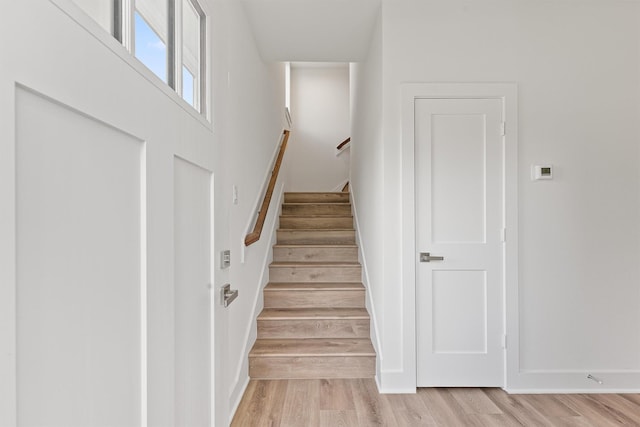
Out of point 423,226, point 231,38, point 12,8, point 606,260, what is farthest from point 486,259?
point 12,8

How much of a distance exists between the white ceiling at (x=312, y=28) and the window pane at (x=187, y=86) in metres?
1.47

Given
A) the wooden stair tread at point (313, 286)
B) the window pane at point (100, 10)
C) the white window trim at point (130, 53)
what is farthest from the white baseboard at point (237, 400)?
the window pane at point (100, 10)

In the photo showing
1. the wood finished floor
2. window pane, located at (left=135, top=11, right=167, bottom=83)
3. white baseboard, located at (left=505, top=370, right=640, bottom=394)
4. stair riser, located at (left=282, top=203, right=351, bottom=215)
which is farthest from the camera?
stair riser, located at (left=282, top=203, right=351, bottom=215)

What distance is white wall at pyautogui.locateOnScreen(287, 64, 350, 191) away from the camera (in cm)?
550

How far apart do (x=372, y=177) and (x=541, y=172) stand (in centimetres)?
114

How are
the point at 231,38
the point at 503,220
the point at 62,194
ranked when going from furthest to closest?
the point at 503,220 → the point at 231,38 → the point at 62,194

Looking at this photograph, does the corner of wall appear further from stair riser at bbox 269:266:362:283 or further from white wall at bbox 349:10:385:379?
stair riser at bbox 269:266:362:283

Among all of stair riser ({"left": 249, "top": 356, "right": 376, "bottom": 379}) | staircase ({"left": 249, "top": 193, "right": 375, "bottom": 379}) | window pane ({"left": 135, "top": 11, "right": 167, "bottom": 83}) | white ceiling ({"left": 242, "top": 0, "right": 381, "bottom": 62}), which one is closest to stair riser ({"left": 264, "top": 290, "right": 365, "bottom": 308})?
staircase ({"left": 249, "top": 193, "right": 375, "bottom": 379})

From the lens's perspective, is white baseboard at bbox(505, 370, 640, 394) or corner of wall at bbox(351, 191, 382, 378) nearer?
white baseboard at bbox(505, 370, 640, 394)

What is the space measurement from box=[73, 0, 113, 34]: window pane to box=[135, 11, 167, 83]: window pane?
0.11 meters

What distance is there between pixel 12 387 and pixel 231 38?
2045 mm

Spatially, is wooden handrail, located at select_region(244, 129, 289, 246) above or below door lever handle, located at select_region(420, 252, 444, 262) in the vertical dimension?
above

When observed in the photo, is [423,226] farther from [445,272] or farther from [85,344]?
[85,344]

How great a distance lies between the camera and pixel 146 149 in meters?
0.84
